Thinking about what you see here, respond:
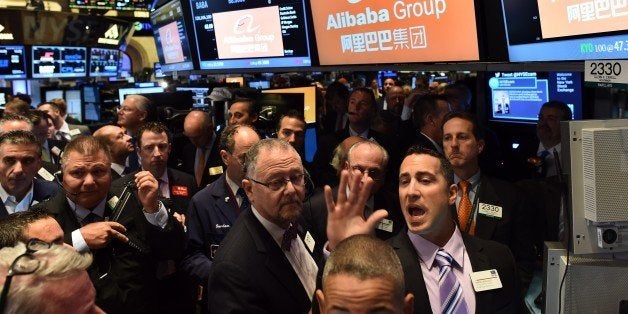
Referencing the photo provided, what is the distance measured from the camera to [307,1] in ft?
18.3

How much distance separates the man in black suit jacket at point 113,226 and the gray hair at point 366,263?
1.31 m

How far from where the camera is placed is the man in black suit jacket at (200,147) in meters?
5.01

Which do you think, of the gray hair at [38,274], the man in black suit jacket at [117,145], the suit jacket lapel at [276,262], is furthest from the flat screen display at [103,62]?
the gray hair at [38,274]

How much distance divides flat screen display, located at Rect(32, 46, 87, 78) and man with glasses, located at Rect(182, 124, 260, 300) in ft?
37.1

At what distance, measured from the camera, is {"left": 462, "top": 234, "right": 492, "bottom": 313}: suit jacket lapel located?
2.38 meters

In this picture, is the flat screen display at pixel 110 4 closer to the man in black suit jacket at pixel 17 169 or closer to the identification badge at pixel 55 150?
the identification badge at pixel 55 150

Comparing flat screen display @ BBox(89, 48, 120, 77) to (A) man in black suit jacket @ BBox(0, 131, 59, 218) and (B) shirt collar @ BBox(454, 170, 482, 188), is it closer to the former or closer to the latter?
(A) man in black suit jacket @ BBox(0, 131, 59, 218)

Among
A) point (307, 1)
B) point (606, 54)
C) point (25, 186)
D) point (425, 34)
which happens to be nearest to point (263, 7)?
point (307, 1)

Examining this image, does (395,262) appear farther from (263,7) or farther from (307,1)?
(263,7)

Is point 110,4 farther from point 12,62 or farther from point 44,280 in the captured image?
point 44,280

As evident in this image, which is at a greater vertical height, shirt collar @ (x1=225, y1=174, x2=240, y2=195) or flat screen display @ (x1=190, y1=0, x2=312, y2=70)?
flat screen display @ (x1=190, y1=0, x2=312, y2=70)

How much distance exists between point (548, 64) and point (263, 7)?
10.8ft

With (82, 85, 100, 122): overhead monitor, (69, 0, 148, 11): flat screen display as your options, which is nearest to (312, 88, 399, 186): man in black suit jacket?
(82, 85, 100, 122): overhead monitor

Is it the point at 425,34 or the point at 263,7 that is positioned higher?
the point at 263,7
